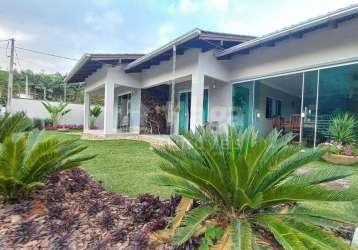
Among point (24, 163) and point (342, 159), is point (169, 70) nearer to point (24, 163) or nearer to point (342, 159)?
point (342, 159)

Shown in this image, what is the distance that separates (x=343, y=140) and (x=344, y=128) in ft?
1.20

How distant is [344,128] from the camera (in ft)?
29.0

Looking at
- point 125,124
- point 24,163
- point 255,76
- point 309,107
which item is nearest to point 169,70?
point 255,76

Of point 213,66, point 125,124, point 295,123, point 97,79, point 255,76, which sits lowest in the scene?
point 125,124

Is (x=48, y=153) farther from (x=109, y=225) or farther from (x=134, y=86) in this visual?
(x=134, y=86)

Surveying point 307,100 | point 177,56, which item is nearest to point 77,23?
point 177,56

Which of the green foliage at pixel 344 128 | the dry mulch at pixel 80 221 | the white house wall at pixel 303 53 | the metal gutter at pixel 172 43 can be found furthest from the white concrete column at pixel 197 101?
the dry mulch at pixel 80 221

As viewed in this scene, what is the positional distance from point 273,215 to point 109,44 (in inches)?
1060

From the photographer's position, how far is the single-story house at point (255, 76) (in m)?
8.92

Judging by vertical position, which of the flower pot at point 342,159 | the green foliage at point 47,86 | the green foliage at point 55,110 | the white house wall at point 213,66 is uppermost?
the green foliage at point 47,86

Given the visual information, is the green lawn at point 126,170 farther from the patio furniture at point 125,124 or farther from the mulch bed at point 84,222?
the patio furniture at point 125,124

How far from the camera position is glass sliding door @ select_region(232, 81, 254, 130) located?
1246 centimetres

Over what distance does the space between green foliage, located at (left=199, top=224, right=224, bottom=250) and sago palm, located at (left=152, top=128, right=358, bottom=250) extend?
9cm

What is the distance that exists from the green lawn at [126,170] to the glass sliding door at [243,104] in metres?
4.34
